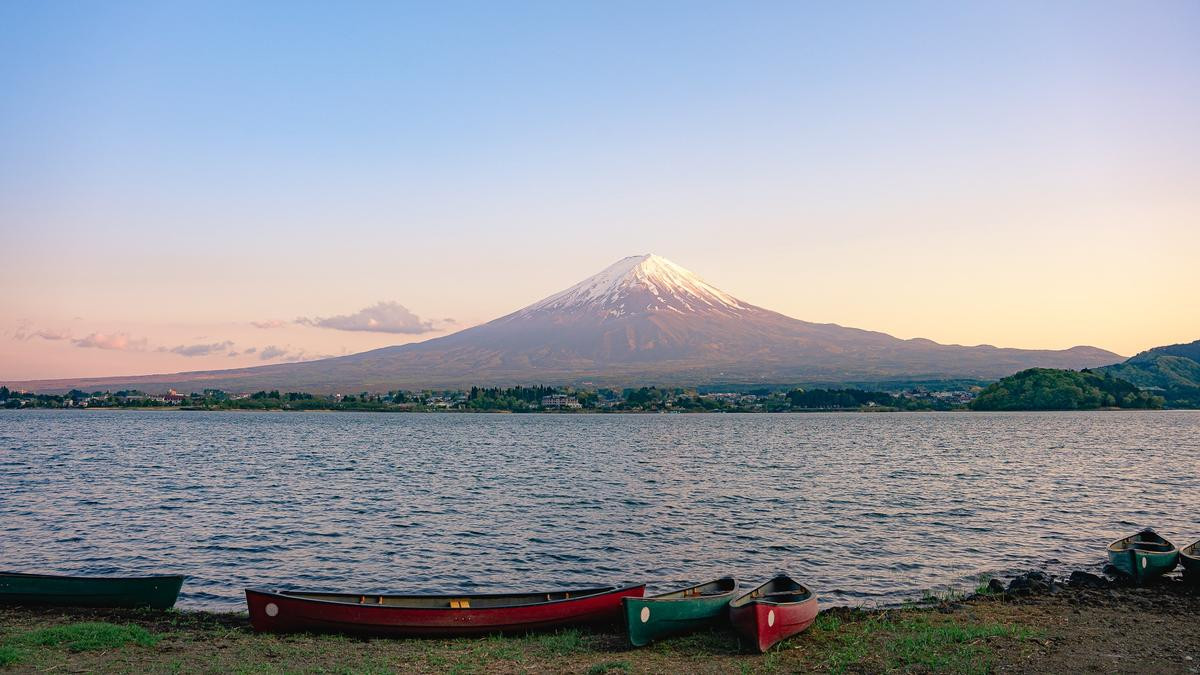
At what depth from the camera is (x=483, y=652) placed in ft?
59.4

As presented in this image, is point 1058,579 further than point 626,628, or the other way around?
point 1058,579

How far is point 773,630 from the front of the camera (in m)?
18.1

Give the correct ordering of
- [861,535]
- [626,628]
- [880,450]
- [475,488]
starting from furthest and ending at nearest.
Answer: [880,450]
[475,488]
[861,535]
[626,628]

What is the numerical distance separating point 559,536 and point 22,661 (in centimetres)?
2096

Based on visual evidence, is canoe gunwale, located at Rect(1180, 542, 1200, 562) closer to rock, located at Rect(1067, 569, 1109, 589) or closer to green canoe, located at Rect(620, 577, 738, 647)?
rock, located at Rect(1067, 569, 1109, 589)

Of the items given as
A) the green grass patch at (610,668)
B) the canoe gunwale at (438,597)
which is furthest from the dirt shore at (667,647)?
the canoe gunwale at (438,597)

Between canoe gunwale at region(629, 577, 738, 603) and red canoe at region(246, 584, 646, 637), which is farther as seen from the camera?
red canoe at region(246, 584, 646, 637)

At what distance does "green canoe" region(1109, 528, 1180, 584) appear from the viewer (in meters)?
24.8

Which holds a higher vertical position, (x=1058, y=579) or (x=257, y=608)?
(x=257, y=608)

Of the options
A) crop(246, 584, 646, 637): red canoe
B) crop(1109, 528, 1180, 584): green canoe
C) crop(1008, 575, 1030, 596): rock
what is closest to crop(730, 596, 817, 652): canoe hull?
crop(246, 584, 646, 637): red canoe

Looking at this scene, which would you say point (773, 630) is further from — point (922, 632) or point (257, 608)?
point (257, 608)

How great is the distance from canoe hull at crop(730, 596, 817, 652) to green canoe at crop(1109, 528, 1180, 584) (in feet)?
40.4

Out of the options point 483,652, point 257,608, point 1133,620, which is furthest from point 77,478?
point 1133,620

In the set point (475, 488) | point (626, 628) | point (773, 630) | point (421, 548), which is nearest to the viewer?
point (773, 630)
